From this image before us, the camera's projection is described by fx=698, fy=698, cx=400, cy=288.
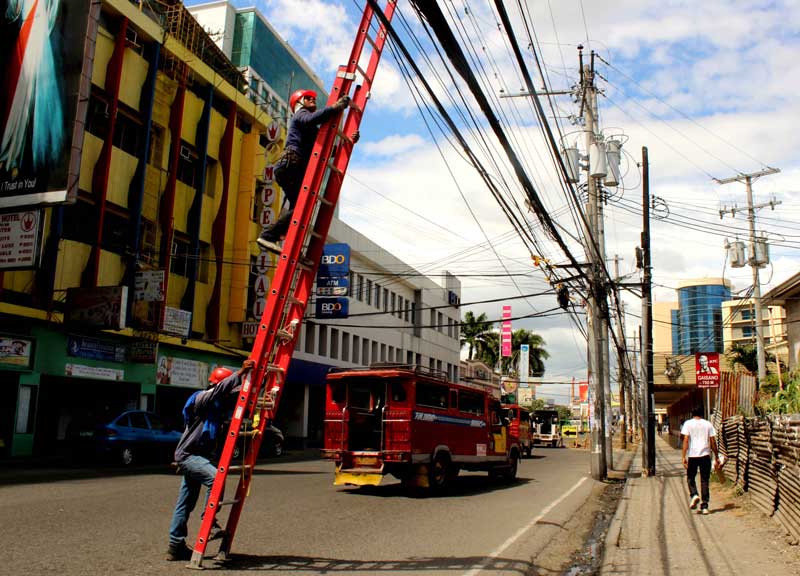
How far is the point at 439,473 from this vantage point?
15531 millimetres

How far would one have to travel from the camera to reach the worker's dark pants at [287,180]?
710 centimetres

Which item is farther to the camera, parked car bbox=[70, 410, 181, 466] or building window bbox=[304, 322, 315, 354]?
building window bbox=[304, 322, 315, 354]

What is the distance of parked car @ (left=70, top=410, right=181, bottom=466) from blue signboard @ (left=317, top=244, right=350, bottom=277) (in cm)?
1238

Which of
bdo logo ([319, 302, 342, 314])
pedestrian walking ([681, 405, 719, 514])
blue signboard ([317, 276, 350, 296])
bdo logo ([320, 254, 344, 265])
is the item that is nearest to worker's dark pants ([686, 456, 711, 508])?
pedestrian walking ([681, 405, 719, 514])

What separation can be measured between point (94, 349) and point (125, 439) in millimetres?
5802

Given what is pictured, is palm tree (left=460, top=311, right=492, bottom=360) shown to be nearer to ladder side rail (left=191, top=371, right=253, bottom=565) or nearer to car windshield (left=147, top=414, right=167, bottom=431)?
car windshield (left=147, top=414, right=167, bottom=431)

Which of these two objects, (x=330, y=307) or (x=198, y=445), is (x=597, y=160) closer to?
(x=330, y=307)

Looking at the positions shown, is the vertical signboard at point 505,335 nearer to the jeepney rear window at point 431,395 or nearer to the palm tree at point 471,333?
the palm tree at point 471,333

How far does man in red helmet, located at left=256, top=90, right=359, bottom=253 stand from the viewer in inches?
275

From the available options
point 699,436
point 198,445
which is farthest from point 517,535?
point 198,445

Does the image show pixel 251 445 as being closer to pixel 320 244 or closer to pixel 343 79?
pixel 320 244

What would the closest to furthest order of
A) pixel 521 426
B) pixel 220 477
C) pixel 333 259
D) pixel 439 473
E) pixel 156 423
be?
pixel 220 477
pixel 439 473
pixel 156 423
pixel 521 426
pixel 333 259

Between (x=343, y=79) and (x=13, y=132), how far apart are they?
45.7ft

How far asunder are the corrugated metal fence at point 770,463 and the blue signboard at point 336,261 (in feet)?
61.2
